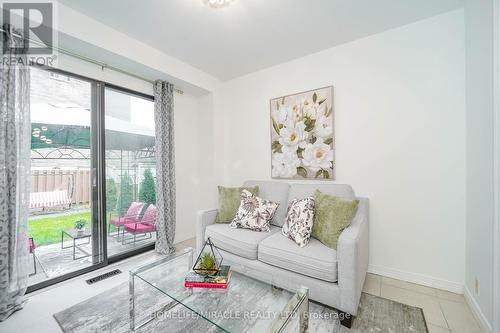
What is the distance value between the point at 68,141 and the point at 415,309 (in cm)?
365

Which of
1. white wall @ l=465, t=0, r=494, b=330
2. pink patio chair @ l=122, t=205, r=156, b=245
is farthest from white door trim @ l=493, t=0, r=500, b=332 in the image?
pink patio chair @ l=122, t=205, r=156, b=245

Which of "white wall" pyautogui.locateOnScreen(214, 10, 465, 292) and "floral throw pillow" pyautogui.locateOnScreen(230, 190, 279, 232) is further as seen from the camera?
"floral throw pillow" pyautogui.locateOnScreen(230, 190, 279, 232)

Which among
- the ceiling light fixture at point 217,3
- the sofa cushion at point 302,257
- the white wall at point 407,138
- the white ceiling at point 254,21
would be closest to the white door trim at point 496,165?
the white wall at point 407,138

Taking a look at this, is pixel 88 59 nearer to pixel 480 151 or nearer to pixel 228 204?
pixel 228 204

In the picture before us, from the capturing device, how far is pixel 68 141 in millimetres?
2318

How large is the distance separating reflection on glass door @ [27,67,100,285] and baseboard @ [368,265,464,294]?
10.4 ft

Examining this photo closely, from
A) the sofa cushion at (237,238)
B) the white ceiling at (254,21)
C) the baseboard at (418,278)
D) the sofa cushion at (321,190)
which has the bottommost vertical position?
the baseboard at (418,278)

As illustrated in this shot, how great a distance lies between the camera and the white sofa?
154 cm

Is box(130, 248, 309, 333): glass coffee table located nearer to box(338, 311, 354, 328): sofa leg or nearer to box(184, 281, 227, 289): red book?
box(184, 281, 227, 289): red book

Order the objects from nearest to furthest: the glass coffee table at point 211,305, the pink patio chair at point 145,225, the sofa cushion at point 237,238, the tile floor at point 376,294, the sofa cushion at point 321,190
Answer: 1. the glass coffee table at point 211,305
2. the tile floor at point 376,294
3. the sofa cushion at point 237,238
4. the sofa cushion at point 321,190
5. the pink patio chair at point 145,225

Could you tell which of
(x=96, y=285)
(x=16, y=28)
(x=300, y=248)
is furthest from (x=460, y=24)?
(x=96, y=285)

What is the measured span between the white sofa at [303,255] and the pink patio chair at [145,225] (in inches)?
35.9

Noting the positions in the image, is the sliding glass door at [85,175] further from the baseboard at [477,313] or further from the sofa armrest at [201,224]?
the baseboard at [477,313]

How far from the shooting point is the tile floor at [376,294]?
1.55 m
